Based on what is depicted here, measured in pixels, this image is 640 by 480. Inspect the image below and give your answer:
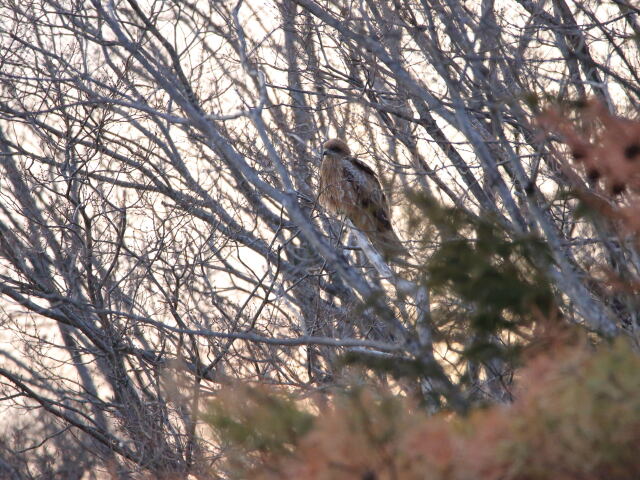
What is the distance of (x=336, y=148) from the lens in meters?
7.91

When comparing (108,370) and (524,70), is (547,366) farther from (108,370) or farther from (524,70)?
(108,370)

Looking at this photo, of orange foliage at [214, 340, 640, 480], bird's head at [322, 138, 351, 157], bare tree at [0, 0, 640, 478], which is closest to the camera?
orange foliage at [214, 340, 640, 480]

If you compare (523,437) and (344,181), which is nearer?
(523,437)

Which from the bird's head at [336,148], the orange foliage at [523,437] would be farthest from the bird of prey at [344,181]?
the orange foliage at [523,437]

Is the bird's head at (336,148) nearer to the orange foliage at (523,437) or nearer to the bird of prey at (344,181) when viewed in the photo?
the bird of prey at (344,181)

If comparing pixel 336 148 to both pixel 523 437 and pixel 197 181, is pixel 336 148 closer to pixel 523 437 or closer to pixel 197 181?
pixel 197 181

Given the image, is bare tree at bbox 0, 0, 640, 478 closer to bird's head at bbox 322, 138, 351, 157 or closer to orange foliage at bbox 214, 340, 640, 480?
bird's head at bbox 322, 138, 351, 157

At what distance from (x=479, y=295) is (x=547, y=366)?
0.66 meters

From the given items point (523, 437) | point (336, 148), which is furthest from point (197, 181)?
point (523, 437)

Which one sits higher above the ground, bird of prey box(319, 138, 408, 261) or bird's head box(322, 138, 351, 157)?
bird's head box(322, 138, 351, 157)

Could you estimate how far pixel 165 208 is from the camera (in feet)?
24.0

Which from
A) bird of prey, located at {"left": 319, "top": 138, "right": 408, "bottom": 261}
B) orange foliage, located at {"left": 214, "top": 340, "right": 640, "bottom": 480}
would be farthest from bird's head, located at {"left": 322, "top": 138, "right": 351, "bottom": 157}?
orange foliage, located at {"left": 214, "top": 340, "right": 640, "bottom": 480}

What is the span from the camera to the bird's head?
7.87m

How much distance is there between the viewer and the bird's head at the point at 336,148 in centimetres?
787
